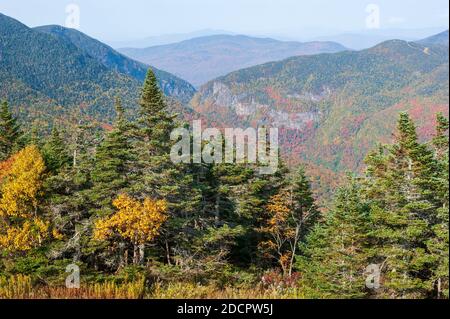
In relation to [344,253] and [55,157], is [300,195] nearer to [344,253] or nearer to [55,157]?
[344,253]

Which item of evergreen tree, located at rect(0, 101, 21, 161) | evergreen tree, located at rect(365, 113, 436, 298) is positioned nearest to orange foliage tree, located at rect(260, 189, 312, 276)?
evergreen tree, located at rect(365, 113, 436, 298)

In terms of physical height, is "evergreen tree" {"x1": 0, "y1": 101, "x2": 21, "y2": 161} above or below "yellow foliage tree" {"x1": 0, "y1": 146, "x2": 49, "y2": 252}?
above

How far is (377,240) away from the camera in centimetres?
2348

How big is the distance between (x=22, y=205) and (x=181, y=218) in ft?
29.8

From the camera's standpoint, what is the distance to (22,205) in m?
26.4

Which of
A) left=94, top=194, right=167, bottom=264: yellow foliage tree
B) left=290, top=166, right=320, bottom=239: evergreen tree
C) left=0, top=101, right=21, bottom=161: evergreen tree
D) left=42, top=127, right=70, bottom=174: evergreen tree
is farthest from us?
left=0, top=101, right=21, bottom=161: evergreen tree

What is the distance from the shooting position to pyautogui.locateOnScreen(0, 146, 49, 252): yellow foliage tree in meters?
24.4

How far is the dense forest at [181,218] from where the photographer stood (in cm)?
2005

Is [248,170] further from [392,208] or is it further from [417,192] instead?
[417,192]

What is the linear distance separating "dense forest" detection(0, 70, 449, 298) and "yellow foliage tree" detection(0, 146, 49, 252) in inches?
3.0

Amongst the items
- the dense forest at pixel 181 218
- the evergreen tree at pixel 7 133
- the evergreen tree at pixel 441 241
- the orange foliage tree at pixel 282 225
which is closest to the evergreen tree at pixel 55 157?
the dense forest at pixel 181 218

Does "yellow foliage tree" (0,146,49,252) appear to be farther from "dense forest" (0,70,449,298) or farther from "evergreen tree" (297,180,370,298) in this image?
"evergreen tree" (297,180,370,298)
